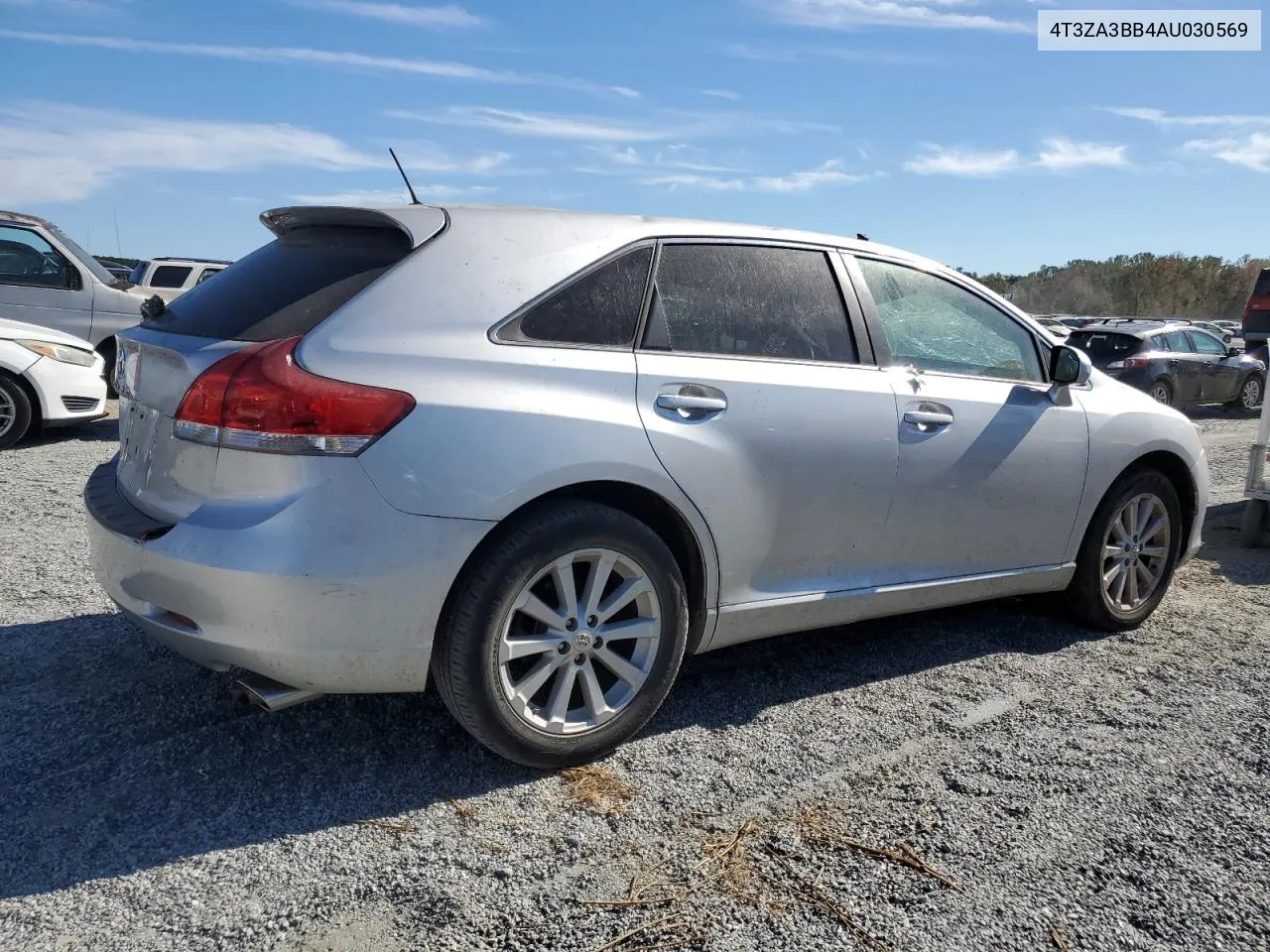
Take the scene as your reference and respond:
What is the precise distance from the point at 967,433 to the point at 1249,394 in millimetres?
17225

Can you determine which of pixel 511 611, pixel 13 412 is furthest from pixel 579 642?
pixel 13 412

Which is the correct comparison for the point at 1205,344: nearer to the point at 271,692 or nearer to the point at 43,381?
the point at 43,381

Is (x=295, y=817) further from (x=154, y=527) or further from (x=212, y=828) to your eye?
(x=154, y=527)

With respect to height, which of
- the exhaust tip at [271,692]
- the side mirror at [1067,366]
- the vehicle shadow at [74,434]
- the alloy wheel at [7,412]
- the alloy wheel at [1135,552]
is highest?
the side mirror at [1067,366]

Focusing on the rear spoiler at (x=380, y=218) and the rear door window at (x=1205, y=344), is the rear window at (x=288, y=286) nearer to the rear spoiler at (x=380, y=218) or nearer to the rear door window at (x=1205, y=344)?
the rear spoiler at (x=380, y=218)

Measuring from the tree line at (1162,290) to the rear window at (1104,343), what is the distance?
37.4 m

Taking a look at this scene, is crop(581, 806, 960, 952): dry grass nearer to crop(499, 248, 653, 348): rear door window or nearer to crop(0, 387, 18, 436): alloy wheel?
crop(499, 248, 653, 348): rear door window

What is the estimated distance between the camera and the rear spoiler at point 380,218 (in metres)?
3.33

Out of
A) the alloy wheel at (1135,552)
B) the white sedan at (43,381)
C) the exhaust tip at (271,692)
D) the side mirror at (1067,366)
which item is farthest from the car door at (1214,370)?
the exhaust tip at (271,692)

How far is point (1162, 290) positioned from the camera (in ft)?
179

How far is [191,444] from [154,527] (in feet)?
0.91

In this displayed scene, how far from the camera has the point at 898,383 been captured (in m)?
4.08

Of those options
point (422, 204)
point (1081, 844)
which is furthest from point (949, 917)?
point (422, 204)

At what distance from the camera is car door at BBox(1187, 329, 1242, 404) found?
17469mm
